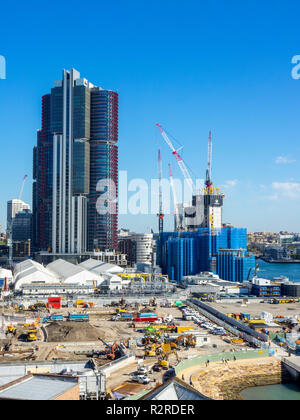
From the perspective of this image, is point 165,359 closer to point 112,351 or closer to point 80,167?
point 112,351

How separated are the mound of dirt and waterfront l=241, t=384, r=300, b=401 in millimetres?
6535

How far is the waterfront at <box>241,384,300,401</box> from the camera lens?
44.3 feet

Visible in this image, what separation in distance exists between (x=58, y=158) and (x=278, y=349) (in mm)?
31668

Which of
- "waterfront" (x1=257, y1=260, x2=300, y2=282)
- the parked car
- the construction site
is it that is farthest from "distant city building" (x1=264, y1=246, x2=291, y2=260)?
the parked car

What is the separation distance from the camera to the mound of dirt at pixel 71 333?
17.6m

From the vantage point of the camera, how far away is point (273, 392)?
14.1m

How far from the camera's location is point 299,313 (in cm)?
2461

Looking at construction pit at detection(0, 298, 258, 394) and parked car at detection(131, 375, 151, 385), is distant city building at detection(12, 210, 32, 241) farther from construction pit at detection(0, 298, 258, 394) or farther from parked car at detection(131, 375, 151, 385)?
parked car at detection(131, 375, 151, 385)

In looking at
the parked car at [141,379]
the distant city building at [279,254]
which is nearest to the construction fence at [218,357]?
the parked car at [141,379]

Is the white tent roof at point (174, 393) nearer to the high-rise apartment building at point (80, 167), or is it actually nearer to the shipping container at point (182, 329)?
the shipping container at point (182, 329)

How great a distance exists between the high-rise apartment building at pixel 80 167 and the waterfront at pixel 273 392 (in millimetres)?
31053

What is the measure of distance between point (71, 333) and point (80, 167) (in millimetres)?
27170
